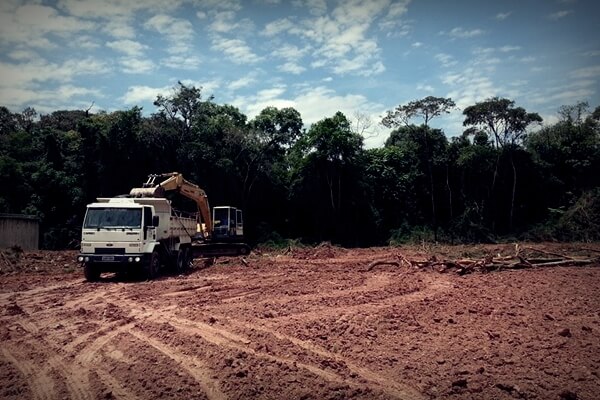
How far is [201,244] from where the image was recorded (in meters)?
20.6

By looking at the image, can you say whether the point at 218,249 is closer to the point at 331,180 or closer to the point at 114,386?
the point at 331,180

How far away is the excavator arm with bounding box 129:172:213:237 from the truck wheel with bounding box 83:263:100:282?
9.01 ft

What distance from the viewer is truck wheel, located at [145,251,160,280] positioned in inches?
572

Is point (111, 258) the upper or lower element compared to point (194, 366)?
upper

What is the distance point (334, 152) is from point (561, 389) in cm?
2721

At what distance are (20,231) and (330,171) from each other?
63.2ft

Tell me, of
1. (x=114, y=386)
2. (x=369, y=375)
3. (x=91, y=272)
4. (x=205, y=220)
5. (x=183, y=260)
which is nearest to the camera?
(x=114, y=386)

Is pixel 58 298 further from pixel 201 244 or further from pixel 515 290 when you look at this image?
pixel 515 290

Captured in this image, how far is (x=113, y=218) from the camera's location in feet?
46.8

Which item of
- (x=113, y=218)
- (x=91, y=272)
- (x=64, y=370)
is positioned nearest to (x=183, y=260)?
(x=91, y=272)

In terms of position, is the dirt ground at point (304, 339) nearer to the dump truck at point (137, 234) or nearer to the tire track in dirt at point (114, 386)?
the tire track in dirt at point (114, 386)

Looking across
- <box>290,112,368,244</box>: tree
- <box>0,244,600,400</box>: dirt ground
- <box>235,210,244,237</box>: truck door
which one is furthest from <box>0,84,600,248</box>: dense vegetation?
<box>0,244,600,400</box>: dirt ground

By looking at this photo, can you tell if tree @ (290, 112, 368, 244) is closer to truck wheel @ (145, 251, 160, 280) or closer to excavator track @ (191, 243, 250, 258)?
excavator track @ (191, 243, 250, 258)

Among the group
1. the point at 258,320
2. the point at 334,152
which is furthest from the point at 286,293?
the point at 334,152
